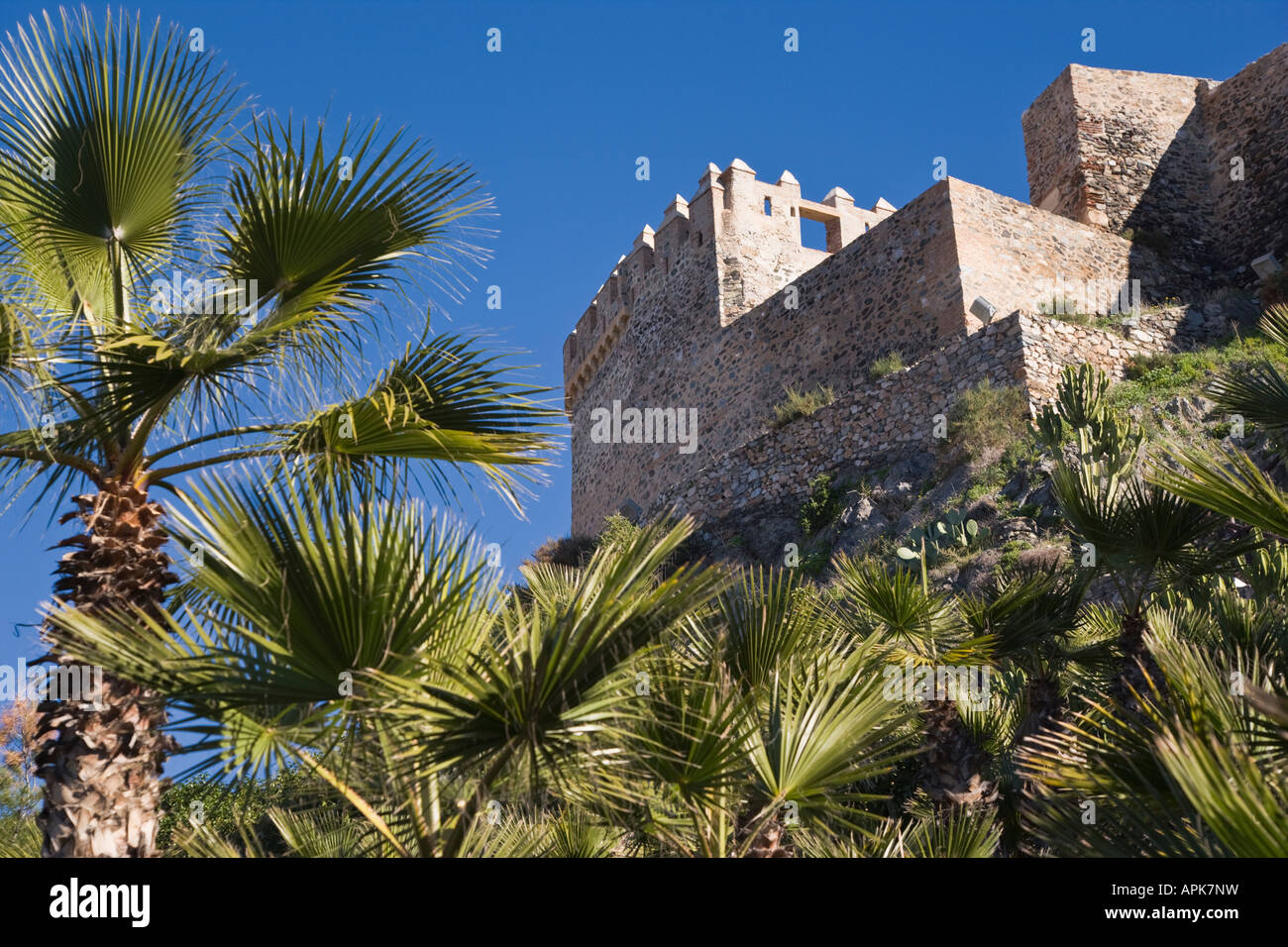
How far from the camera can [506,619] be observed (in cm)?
412

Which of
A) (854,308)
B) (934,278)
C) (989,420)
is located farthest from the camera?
(854,308)

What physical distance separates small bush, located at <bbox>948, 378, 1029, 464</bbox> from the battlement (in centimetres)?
740

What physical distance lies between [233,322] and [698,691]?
7.15 feet

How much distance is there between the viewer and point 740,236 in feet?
72.9

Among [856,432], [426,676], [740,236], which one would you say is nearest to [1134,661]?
[426,676]

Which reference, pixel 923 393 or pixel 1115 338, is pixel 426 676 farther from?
pixel 1115 338

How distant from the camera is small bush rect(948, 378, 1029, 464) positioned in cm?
1399

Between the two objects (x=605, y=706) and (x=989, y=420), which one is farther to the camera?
(x=989, y=420)

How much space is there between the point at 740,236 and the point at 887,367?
6.49 m

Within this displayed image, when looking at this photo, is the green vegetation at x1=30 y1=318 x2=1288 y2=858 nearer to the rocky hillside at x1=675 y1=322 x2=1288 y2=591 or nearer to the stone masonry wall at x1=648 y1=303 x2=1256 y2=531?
the rocky hillside at x1=675 y1=322 x2=1288 y2=591

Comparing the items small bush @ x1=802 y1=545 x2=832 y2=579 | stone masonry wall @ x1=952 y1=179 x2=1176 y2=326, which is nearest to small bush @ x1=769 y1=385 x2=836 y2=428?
stone masonry wall @ x1=952 y1=179 x2=1176 y2=326

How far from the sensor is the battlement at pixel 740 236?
2195cm
